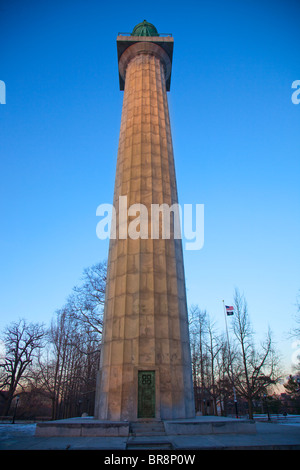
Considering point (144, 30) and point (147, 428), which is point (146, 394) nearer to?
point (147, 428)

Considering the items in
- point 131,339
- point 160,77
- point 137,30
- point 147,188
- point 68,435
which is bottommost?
point 68,435

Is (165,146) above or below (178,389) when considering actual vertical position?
above

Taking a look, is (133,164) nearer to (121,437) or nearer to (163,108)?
(163,108)

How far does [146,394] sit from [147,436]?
220 cm

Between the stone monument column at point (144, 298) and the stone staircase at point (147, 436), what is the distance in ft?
2.39

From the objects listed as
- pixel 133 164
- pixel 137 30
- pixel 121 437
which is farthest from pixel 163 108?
pixel 121 437

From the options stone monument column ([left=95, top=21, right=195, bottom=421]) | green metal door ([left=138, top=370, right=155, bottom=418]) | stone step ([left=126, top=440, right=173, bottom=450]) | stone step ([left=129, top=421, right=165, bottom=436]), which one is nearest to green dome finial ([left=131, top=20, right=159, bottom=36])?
stone monument column ([left=95, top=21, right=195, bottom=421])

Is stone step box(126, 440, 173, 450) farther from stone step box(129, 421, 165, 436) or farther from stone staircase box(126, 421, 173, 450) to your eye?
stone step box(129, 421, 165, 436)

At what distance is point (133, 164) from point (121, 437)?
1322 cm

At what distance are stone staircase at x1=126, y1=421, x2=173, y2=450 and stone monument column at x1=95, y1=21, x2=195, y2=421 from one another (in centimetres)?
73

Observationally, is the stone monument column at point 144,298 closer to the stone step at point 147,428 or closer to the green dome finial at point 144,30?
the stone step at point 147,428

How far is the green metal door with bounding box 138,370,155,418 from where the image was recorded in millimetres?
11383
